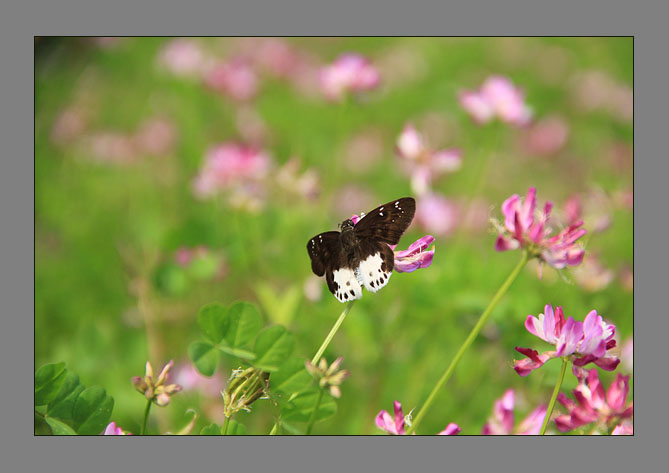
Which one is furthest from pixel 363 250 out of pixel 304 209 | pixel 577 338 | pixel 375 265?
pixel 304 209

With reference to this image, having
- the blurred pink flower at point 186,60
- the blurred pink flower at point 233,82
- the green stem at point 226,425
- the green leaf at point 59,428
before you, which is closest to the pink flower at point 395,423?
the green stem at point 226,425

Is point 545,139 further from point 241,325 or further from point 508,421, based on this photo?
point 241,325

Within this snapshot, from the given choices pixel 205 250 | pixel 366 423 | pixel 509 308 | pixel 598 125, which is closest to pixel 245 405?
pixel 366 423

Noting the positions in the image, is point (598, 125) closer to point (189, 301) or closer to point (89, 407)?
point (189, 301)

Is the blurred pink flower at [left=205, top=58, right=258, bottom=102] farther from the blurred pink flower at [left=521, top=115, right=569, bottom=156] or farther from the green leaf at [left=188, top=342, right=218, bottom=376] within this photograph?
the green leaf at [left=188, top=342, right=218, bottom=376]

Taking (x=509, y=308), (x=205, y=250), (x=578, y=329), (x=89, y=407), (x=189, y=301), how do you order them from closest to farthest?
(x=578, y=329), (x=89, y=407), (x=509, y=308), (x=205, y=250), (x=189, y=301)

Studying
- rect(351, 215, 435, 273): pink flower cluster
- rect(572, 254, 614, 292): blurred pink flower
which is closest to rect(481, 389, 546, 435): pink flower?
rect(351, 215, 435, 273): pink flower cluster

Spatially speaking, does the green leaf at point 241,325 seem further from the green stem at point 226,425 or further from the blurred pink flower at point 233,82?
the blurred pink flower at point 233,82
